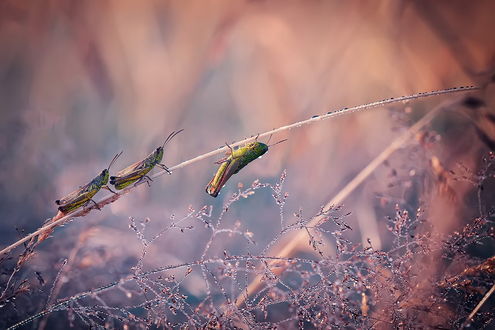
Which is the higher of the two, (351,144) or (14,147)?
(14,147)

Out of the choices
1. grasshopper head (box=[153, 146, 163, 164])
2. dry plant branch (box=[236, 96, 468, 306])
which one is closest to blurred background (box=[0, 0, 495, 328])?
dry plant branch (box=[236, 96, 468, 306])

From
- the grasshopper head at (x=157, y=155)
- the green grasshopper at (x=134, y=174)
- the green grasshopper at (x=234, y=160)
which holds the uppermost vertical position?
the grasshopper head at (x=157, y=155)

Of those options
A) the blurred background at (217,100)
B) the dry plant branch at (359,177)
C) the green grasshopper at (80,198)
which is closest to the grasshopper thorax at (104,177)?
the green grasshopper at (80,198)

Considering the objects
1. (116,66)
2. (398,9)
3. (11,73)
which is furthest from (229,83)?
(11,73)

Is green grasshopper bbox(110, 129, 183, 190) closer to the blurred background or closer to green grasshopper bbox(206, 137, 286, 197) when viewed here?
green grasshopper bbox(206, 137, 286, 197)

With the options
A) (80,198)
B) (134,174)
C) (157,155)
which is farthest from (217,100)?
(80,198)

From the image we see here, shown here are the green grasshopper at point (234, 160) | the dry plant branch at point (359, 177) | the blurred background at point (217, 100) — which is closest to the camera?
the green grasshopper at point (234, 160)

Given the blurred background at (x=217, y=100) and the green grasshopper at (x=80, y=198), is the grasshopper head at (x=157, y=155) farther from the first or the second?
the blurred background at (x=217, y=100)

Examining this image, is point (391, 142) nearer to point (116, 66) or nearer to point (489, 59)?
point (489, 59)
